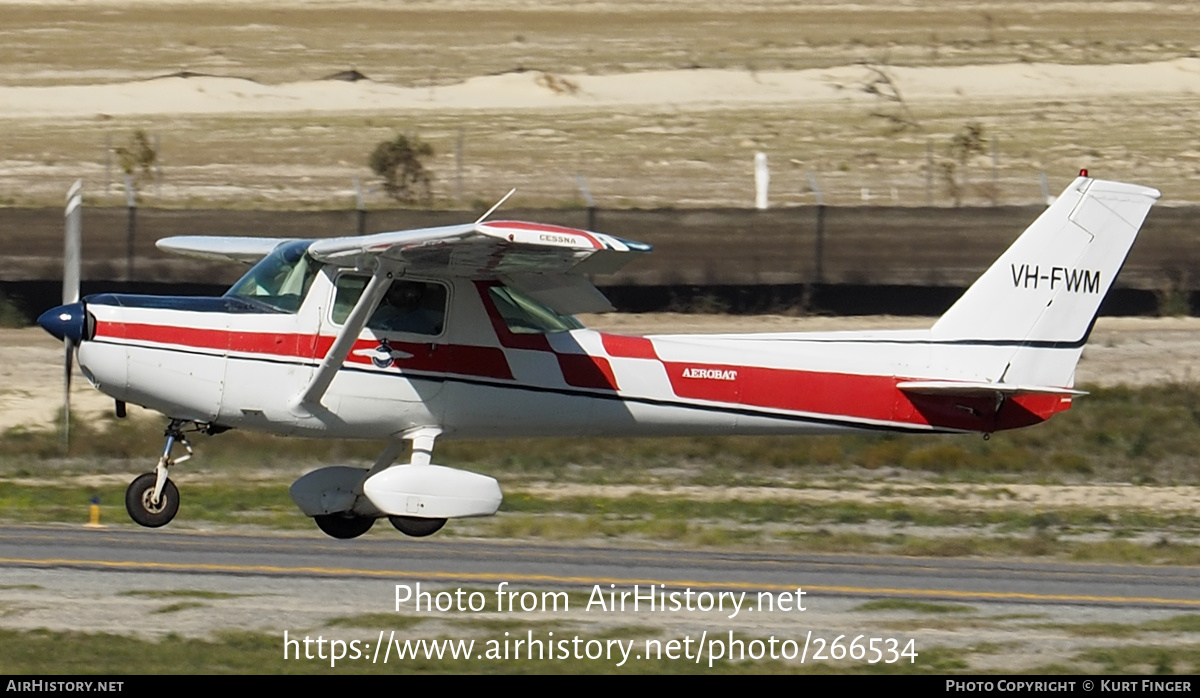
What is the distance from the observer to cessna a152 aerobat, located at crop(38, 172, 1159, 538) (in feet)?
40.7

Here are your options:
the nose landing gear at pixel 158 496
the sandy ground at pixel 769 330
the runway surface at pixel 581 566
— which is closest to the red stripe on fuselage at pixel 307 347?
the nose landing gear at pixel 158 496

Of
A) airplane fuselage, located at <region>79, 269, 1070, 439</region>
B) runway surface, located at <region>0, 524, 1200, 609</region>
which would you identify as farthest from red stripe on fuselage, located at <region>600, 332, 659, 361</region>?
runway surface, located at <region>0, 524, 1200, 609</region>

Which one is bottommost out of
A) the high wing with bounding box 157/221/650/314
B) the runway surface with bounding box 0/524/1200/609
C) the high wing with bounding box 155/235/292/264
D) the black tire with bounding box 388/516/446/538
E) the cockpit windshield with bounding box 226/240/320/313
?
the runway surface with bounding box 0/524/1200/609

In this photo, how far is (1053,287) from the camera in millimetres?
13859

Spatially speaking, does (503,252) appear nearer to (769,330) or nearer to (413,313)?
(413,313)

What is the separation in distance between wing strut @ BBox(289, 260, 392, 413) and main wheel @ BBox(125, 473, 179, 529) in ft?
3.91

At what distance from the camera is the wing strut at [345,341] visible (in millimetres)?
12258

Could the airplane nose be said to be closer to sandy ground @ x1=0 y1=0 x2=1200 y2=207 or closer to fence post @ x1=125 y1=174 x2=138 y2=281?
fence post @ x1=125 y1=174 x2=138 y2=281

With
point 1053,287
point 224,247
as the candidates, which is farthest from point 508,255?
point 1053,287

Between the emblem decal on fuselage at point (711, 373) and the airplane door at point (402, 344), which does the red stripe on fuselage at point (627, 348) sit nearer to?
the emblem decal on fuselage at point (711, 373)

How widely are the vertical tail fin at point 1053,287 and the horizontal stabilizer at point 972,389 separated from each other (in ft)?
0.69

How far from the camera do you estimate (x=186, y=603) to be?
511 inches

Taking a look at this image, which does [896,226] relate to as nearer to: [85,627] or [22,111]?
[85,627]

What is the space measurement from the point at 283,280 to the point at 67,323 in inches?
62.9
